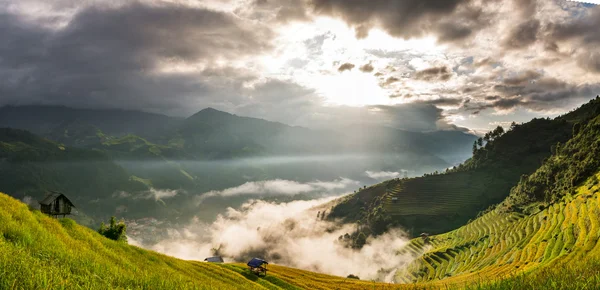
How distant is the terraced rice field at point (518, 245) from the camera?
256ft

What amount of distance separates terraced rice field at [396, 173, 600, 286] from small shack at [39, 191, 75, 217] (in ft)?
205

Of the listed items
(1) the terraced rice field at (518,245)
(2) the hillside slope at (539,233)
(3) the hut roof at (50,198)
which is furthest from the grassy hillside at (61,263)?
(2) the hillside slope at (539,233)

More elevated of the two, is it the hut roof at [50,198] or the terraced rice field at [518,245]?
the hut roof at [50,198]

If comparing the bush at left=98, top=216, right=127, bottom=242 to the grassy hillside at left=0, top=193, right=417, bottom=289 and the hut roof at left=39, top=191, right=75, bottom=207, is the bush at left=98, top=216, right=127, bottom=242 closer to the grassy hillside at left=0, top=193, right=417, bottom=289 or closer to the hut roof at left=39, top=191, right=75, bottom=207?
the hut roof at left=39, top=191, right=75, bottom=207

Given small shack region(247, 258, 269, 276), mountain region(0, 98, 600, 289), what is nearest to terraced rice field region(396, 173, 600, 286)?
mountain region(0, 98, 600, 289)

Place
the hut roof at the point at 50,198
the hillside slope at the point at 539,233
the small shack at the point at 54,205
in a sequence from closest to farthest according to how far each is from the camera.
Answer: the small shack at the point at 54,205 → the hut roof at the point at 50,198 → the hillside slope at the point at 539,233

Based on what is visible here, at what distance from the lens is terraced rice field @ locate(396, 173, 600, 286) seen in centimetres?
7812

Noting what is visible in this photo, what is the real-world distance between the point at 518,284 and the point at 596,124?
255534 mm

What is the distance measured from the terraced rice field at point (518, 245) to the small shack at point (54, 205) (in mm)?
62362

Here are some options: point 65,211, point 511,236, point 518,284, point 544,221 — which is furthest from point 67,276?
point 511,236

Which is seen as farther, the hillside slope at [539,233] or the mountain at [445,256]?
the hillside slope at [539,233]

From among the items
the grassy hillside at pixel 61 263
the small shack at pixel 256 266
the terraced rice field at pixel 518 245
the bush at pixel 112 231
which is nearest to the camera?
the grassy hillside at pixel 61 263

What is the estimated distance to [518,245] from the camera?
386 ft

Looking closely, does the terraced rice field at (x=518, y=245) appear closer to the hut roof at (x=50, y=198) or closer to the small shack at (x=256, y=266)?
the small shack at (x=256, y=266)
